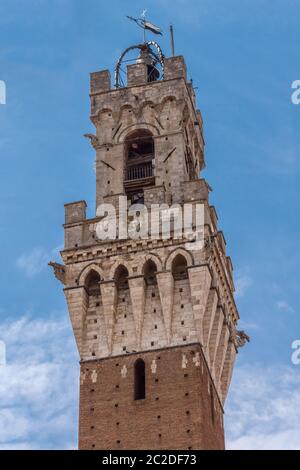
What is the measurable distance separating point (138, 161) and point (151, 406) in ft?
39.8

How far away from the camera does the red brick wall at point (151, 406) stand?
4397cm

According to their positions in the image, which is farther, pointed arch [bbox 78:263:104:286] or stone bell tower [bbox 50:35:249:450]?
pointed arch [bbox 78:263:104:286]

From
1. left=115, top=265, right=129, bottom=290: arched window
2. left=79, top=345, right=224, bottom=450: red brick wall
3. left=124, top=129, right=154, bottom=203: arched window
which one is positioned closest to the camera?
left=79, top=345, right=224, bottom=450: red brick wall

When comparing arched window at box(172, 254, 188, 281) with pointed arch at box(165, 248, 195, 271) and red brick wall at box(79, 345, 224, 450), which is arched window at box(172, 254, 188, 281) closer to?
pointed arch at box(165, 248, 195, 271)

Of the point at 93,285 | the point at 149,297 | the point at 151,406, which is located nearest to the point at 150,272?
the point at 149,297

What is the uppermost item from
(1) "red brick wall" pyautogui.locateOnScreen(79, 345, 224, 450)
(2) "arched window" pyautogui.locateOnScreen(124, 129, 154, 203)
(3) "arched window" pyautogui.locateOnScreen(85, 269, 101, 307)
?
(2) "arched window" pyautogui.locateOnScreen(124, 129, 154, 203)

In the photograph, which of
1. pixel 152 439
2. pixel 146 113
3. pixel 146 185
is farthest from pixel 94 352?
pixel 146 113

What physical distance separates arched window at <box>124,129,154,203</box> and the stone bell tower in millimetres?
52

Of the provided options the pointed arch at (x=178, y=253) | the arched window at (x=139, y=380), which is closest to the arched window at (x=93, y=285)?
the pointed arch at (x=178, y=253)

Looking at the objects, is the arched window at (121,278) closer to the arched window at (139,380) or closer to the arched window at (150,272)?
the arched window at (150,272)

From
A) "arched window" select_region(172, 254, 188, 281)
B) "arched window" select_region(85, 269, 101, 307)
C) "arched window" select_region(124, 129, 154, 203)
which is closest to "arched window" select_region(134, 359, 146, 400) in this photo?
"arched window" select_region(85, 269, 101, 307)

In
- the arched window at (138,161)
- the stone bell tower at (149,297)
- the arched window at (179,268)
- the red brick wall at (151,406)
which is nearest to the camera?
the red brick wall at (151,406)

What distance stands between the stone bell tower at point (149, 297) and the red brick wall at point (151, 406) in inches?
1.5

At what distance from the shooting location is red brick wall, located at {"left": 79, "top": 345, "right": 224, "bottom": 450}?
44.0 metres
